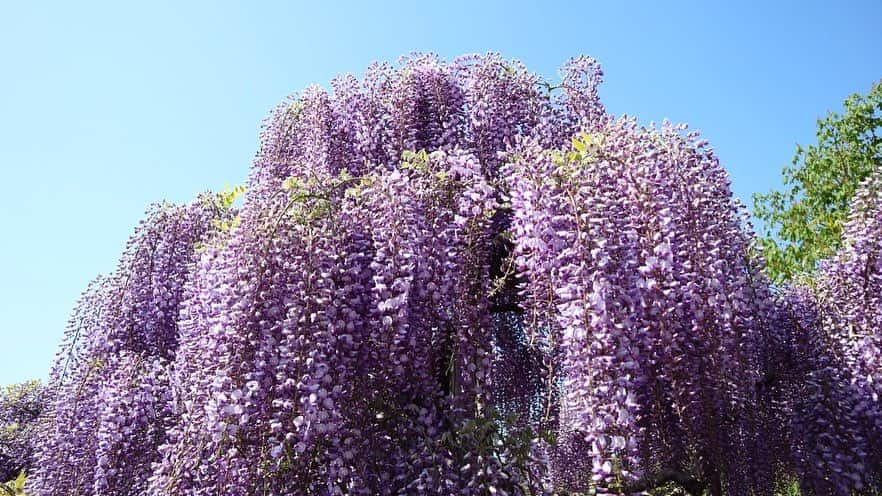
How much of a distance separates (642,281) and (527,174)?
3.36ft

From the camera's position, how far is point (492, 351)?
5.03 metres

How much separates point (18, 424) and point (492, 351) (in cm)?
978

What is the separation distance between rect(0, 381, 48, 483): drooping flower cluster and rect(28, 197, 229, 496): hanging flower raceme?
3605 millimetres

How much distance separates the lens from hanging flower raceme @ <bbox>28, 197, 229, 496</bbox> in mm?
5953

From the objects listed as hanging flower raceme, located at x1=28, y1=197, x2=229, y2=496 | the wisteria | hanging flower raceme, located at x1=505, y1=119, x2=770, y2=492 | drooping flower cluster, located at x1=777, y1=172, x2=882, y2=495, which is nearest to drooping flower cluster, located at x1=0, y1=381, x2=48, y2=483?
hanging flower raceme, located at x1=28, y1=197, x2=229, y2=496

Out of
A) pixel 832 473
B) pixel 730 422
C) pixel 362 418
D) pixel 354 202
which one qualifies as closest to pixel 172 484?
pixel 362 418

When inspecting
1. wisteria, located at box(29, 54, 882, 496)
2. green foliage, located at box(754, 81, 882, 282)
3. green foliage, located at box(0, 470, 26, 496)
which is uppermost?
green foliage, located at box(754, 81, 882, 282)

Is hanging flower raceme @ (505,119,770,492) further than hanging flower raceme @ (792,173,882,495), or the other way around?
hanging flower raceme @ (792,173,882,495)

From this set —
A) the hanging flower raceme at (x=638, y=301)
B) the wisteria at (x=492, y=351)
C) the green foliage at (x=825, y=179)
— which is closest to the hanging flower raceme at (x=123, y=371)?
the wisteria at (x=492, y=351)

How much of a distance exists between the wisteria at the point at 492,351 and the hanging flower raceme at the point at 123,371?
0.10 feet

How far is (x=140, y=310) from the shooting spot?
7.00 metres

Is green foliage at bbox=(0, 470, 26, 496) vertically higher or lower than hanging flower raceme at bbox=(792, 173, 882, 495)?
lower

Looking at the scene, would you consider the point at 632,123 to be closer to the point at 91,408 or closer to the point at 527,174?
the point at 527,174

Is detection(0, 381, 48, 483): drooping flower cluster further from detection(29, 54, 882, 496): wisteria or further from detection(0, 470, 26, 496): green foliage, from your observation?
detection(29, 54, 882, 496): wisteria
